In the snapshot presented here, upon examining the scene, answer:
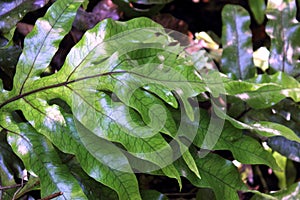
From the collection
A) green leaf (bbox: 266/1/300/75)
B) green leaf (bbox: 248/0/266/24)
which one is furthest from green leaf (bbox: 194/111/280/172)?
green leaf (bbox: 248/0/266/24)

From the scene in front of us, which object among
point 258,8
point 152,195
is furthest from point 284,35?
point 152,195

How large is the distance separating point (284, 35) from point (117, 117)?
470mm

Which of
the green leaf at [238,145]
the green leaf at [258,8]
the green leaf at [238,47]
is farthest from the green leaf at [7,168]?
the green leaf at [258,8]

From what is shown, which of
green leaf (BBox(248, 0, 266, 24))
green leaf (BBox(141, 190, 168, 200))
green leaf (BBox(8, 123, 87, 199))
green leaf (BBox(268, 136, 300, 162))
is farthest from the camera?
green leaf (BBox(248, 0, 266, 24))

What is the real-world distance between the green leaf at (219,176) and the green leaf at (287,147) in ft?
0.54

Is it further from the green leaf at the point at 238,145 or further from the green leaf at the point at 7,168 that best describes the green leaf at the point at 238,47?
the green leaf at the point at 7,168

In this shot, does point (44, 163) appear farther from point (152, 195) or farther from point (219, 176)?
point (219, 176)

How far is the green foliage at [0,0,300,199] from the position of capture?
695 millimetres

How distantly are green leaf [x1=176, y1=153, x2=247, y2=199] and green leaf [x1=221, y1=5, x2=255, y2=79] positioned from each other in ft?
0.77

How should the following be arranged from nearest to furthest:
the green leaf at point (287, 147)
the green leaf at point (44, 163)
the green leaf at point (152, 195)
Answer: the green leaf at point (44, 163)
the green leaf at point (152, 195)
the green leaf at point (287, 147)

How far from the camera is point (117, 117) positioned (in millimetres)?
692

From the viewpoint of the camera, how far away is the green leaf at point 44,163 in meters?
0.69

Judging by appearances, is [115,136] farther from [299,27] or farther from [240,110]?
[299,27]

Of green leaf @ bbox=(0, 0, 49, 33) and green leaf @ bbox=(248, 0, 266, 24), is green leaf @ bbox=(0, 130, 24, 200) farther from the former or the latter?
green leaf @ bbox=(248, 0, 266, 24)
